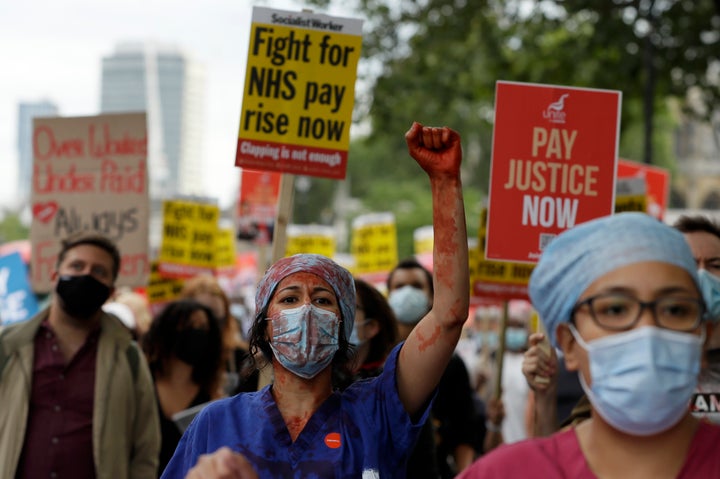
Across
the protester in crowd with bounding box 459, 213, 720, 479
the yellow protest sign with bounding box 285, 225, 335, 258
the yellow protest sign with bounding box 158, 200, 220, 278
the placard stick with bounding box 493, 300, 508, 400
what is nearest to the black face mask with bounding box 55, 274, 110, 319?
the placard stick with bounding box 493, 300, 508, 400

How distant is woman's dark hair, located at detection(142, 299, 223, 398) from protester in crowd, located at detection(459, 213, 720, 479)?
4.25 m

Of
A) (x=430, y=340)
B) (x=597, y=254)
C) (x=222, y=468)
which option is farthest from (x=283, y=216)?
(x=597, y=254)

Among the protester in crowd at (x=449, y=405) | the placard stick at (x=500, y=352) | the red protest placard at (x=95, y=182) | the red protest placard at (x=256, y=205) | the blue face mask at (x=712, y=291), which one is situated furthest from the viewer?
the red protest placard at (x=256, y=205)

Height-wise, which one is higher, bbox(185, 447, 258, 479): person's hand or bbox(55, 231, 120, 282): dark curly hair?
bbox(55, 231, 120, 282): dark curly hair

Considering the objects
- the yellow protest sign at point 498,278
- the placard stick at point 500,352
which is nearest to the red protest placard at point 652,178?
the yellow protest sign at point 498,278

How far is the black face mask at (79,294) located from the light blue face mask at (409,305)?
1.77 metres

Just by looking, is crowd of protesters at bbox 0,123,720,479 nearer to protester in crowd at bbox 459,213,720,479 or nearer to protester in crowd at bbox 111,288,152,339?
protester in crowd at bbox 459,213,720,479

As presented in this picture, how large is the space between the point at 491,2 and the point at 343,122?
37.6 feet

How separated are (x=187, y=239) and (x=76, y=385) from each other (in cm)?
676

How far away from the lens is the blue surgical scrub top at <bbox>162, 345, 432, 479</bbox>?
3152mm

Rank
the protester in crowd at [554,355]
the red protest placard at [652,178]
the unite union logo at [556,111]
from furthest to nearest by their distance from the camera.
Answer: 1. the red protest placard at [652,178]
2. the unite union logo at [556,111]
3. the protester in crowd at [554,355]

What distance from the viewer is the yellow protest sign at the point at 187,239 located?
38.9 feet

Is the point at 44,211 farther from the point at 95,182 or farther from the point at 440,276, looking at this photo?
the point at 440,276

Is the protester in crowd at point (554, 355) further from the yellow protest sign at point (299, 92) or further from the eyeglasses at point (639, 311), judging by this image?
the eyeglasses at point (639, 311)
